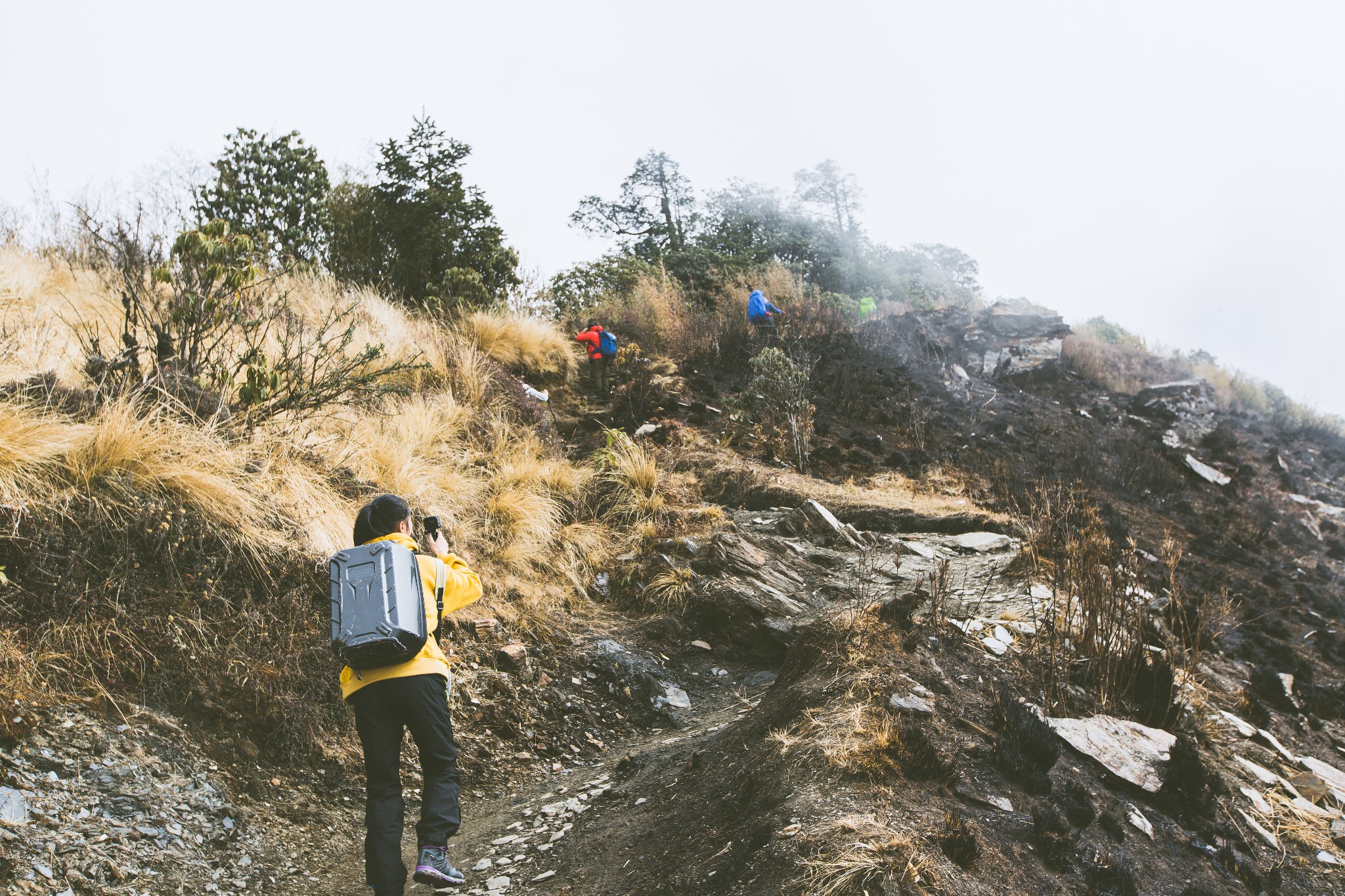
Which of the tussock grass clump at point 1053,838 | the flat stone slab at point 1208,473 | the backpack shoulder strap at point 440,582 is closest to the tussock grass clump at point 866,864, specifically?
the tussock grass clump at point 1053,838

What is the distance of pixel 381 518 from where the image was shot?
10.4 feet

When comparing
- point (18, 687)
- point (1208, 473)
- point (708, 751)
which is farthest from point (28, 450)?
point (1208, 473)

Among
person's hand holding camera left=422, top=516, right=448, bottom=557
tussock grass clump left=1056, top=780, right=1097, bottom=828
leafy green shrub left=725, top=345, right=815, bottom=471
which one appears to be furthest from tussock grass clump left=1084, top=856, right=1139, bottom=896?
leafy green shrub left=725, top=345, right=815, bottom=471

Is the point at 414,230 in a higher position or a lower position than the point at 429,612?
higher

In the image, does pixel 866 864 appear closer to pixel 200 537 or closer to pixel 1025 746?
pixel 1025 746

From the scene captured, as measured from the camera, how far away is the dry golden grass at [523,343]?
395 inches

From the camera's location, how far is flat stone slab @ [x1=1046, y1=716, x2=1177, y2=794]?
11.6 ft

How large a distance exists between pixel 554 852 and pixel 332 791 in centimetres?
120

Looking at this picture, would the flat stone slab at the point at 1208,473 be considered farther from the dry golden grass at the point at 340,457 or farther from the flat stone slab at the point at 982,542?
the dry golden grass at the point at 340,457

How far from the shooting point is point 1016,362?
15.7 m

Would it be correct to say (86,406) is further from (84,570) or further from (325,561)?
(325,561)

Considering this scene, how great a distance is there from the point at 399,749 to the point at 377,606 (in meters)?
0.60

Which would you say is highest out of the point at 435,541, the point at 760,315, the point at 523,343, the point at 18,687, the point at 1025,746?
the point at 760,315

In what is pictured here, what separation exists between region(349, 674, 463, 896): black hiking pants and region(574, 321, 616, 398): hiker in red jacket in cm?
835
